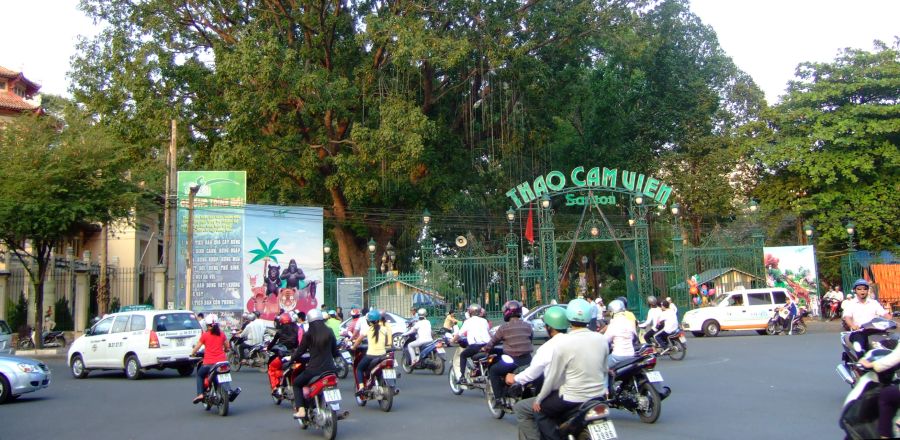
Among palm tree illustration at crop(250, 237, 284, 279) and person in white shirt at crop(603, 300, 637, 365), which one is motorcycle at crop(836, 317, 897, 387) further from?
palm tree illustration at crop(250, 237, 284, 279)

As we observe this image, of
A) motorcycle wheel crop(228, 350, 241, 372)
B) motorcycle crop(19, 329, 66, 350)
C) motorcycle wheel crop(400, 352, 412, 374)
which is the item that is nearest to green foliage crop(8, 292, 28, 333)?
motorcycle crop(19, 329, 66, 350)

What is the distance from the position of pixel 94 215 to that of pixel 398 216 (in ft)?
35.9

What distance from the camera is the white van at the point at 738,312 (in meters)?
25.4

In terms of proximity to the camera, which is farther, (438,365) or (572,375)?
(438,365)

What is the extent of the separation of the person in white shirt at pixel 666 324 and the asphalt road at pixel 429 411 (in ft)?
2.12

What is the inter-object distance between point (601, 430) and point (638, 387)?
418 centimetres

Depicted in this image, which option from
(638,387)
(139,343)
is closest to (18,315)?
(139,343)

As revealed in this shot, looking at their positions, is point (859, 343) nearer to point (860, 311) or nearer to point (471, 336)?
point (860, 311)

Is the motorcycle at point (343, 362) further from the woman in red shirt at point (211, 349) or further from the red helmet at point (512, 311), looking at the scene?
the red helmet at point (512, 311)

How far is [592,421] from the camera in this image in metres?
5.64

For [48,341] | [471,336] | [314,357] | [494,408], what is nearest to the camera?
[314,357]

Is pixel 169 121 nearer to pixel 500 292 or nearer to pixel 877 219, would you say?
pixel 500 292

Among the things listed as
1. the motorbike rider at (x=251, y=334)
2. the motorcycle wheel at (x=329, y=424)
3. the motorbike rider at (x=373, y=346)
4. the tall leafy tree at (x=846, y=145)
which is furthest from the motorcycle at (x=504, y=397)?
Answer: the tall leafy tree at (x=846, y=145)

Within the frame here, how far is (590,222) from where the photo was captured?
92.8 ft
